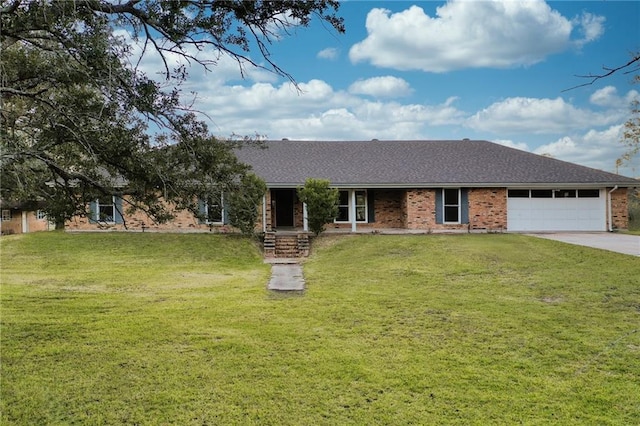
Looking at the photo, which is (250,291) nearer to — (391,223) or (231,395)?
(231,395)

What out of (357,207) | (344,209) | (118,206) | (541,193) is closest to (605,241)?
(541,193)

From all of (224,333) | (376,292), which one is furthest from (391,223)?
→ (224,333)

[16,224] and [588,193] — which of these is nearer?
[588,193]

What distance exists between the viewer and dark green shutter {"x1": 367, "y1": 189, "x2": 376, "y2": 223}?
23.5 m

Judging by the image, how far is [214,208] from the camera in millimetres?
6781

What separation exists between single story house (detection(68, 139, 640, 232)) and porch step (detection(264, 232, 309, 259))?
76.5 inches

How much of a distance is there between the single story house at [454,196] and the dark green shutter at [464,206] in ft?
0.15

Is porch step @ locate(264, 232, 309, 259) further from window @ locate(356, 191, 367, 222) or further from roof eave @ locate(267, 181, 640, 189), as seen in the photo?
window @ locate(356, 191, 367, 222)

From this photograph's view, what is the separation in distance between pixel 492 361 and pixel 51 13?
6.59 metres

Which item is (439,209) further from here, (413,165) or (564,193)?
(564,193)

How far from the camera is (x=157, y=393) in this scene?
208 inches

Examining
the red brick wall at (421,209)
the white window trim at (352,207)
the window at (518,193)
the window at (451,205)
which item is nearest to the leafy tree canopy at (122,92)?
the white window trim at (352,207)

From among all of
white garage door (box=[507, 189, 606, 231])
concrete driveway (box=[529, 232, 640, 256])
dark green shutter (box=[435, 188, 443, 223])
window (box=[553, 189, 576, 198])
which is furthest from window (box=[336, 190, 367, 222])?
window (box=[553, 189, 576, 198])

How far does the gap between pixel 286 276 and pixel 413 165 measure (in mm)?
12885
